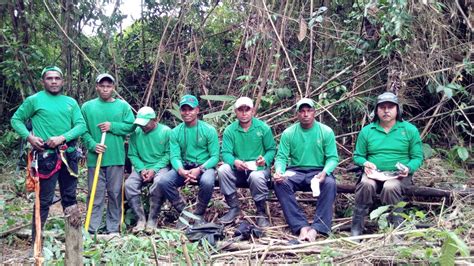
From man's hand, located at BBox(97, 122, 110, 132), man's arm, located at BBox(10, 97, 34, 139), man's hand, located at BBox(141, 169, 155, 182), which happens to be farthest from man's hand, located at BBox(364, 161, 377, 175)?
man's arm, located at BBox(10, 97, 34, 139)

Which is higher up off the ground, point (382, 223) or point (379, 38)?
point (379, 38)

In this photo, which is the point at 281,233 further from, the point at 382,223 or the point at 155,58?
the point at 155,58

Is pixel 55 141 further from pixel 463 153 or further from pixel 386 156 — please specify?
pixel 463 153

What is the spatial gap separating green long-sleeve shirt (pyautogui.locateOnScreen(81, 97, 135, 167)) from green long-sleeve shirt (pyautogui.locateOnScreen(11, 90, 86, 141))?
1.29ft

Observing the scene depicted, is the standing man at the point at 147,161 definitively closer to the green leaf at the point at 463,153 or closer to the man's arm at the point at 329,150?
the man's arm at the point at 329,150

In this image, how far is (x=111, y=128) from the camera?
565 cm

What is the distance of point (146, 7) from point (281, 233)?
16.2 feet

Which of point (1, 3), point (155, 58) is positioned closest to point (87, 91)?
point (155, 58)

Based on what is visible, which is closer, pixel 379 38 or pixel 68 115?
pixel 68 115

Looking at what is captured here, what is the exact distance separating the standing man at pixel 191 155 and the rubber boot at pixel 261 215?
0.54 m

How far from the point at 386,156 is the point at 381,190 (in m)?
0.37

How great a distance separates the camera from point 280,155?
5.75 meters

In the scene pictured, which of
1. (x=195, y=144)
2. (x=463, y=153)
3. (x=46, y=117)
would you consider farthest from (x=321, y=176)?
(x=46, y=117)

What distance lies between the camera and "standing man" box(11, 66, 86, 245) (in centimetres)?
507
